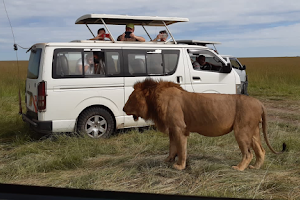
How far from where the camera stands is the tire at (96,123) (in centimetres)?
628

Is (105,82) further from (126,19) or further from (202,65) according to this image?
(202,65)

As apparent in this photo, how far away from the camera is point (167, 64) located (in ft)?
22.8

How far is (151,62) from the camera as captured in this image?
6.81 metres

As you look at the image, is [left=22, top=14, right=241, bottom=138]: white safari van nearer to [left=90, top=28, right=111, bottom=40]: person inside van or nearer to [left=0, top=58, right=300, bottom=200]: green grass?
[left=0, top=58, right=300, bottom=200]: green grass

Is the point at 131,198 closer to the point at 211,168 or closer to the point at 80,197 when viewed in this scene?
the point at 80,197

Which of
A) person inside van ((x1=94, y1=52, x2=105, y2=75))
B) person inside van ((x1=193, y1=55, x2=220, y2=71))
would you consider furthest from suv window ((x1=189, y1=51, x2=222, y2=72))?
person inside van ((x1=94, y1=52, x2=105, y2=75))

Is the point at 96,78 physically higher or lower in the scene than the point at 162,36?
lower

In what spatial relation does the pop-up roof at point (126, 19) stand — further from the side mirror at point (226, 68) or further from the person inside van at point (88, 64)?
the side mirror at point (226, 68)

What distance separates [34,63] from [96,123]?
1657 millimetres

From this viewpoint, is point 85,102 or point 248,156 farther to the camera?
point 85,102

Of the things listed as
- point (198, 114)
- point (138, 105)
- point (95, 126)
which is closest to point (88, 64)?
point (95, 126)

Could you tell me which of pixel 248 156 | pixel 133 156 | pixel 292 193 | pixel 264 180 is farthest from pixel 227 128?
pixel 133 156

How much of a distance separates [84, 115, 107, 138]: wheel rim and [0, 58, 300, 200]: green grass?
0.27 meters

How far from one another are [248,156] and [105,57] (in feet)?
11.3
